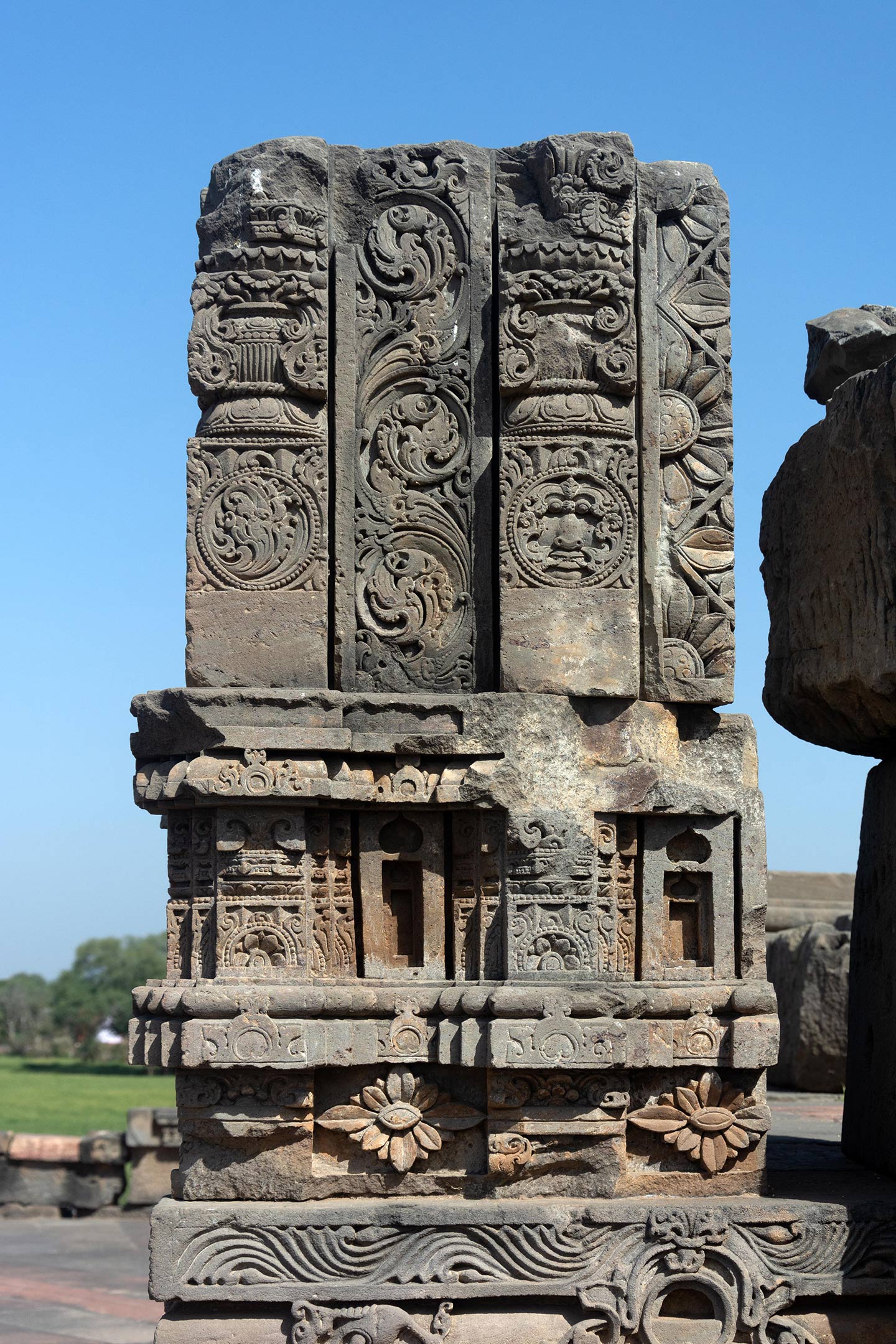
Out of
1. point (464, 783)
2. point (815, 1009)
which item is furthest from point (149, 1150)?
point (464, 783)

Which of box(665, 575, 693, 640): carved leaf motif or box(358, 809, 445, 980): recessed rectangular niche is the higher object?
box(665, 575, 693, 640): carved leaf motif

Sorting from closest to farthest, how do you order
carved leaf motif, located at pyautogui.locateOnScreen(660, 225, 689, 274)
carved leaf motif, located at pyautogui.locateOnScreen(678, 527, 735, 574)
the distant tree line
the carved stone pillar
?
the carved stone pillar
carved leaf motif, located at pyautogui.locateOnScreen(678, 527, 735, 574)
carved leaf motif, located at pyautogui.locateOnScreen(660, 225, 689, 274)
the distant tree line

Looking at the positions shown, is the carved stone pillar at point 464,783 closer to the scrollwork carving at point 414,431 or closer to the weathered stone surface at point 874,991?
the scrollwork carving at point 414,431

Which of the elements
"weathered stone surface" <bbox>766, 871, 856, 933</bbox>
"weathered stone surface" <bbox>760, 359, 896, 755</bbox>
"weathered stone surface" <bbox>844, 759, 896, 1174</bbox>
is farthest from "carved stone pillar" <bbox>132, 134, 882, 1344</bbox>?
"weathered stone surface" <bbox>766, 871, 856, 933</bbox>

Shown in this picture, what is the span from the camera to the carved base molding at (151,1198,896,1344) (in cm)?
442

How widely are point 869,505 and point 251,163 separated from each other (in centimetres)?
224

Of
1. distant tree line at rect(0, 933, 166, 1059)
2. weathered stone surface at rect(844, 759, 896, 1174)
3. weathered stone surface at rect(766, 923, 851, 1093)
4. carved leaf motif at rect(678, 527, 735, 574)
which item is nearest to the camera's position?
carved leaf motif at rect(678, 527, 735, 574)

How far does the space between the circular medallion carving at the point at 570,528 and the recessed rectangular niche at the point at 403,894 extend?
0.85 m

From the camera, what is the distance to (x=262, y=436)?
4812 millimetres

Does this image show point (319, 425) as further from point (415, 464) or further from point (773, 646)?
point (773, 646)

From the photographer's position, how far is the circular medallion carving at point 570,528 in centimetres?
478

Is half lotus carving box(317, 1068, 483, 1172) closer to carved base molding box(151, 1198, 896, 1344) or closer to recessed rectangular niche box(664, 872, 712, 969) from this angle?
carved base molding box(151, 1198, 896, 1344)

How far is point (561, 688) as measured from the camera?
473 centimetres

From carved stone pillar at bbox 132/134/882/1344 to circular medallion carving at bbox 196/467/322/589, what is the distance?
0.4 inches
